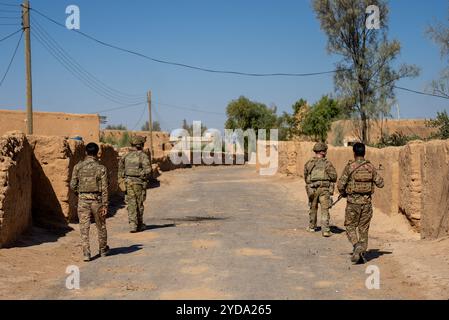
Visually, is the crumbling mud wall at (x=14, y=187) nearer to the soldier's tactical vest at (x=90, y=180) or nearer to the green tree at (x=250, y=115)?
the soldier's tactical vest at (x=90, y=180)

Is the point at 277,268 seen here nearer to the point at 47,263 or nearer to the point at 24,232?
the point at 47,263

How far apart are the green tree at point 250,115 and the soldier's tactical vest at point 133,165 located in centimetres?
5664

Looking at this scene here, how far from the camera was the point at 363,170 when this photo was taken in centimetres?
801

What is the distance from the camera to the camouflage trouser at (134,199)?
11.0 meters

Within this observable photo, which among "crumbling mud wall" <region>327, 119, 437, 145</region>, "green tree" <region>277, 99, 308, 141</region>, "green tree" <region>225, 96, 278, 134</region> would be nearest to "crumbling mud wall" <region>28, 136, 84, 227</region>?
"crumbling mud wall" <region>327, 119, 437, 145</region>

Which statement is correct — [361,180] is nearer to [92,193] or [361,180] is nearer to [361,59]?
Result: [92,193]

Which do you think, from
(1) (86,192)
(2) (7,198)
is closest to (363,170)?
(1) (86,192)

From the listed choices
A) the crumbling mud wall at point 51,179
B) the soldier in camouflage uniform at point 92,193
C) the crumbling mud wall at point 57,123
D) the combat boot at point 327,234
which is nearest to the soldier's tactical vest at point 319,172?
the combat boot at point 327,234

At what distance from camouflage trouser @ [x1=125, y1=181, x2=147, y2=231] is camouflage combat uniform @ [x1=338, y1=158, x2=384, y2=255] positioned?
15.2 feet

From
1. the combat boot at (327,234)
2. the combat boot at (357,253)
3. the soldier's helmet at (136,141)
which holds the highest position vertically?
the soldier's helmet at (136,141)

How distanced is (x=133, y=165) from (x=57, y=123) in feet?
85.7

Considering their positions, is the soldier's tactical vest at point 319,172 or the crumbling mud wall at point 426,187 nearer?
the crumbling mud wall at point 426,187

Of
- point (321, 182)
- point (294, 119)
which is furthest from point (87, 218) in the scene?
point (294, 119)

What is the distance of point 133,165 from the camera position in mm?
11141
